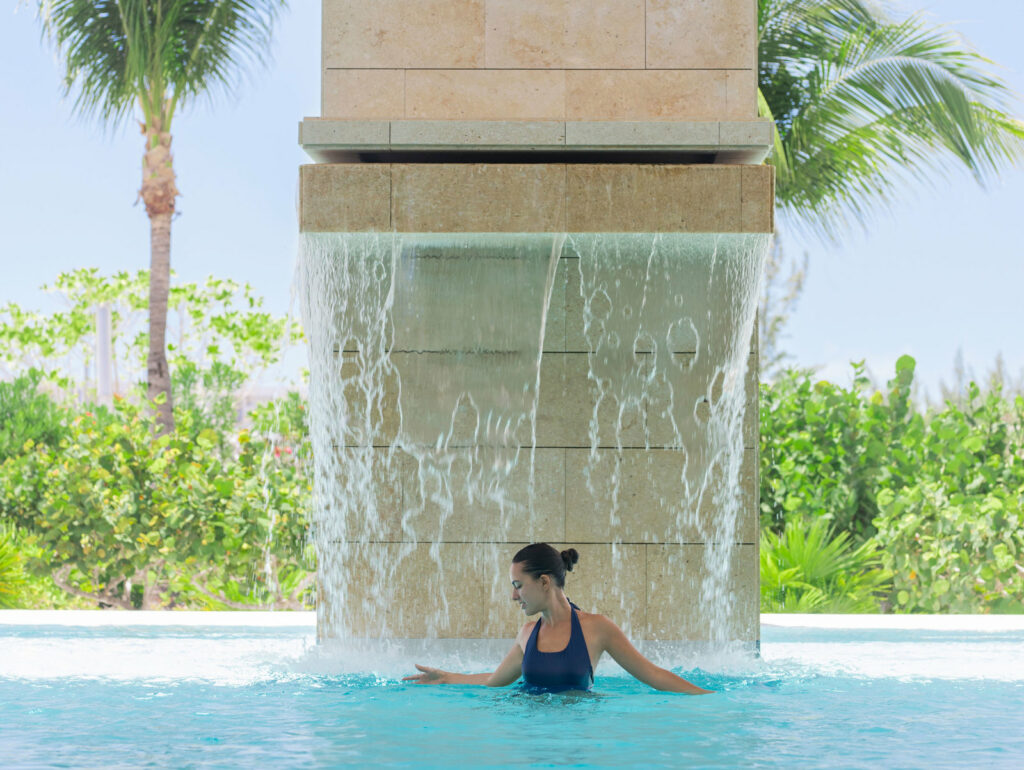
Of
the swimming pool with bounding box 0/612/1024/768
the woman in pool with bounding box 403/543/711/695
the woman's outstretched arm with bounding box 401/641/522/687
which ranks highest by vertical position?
the woman in pool with bounding box 403/543/711/695

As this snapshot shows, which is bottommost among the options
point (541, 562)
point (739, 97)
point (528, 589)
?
point (528, 589)

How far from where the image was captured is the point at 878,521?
949cm

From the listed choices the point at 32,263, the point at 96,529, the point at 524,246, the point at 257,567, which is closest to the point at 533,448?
the point at 524,246

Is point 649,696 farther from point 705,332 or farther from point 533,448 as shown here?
point 705,332

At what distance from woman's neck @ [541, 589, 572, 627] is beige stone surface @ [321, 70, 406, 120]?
2860 mm

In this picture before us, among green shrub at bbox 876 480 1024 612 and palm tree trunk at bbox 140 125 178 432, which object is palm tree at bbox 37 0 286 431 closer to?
palm tree trunk at bbox 140 125 178 432

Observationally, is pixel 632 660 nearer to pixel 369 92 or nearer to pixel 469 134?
pixel 469 134

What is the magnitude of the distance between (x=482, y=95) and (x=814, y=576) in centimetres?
476

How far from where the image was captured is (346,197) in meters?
6.20

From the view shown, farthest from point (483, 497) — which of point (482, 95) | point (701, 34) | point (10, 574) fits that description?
point (10, 574)

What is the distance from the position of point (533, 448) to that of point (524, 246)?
3.61ft

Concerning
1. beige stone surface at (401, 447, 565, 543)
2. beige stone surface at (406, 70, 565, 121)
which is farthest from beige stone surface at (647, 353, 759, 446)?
beige stone surface at (406, 70, 565, 121)

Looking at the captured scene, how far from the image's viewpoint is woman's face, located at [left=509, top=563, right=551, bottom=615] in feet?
16.0

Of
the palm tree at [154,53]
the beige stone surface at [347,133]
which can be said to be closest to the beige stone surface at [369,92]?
the beige stone surface at [347,133]
